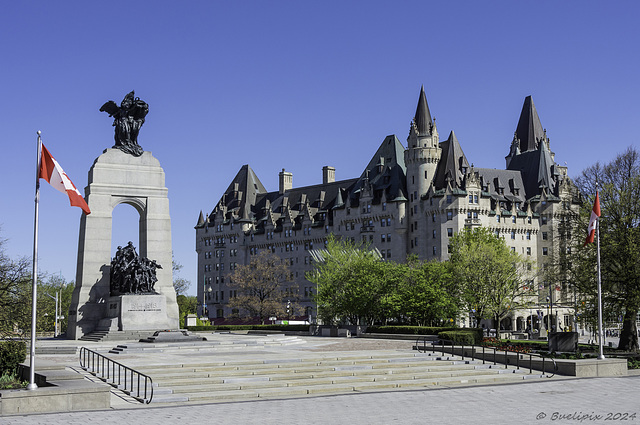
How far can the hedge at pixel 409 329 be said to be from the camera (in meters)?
56.3

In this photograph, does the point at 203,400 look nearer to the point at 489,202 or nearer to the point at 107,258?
the point at 107,258

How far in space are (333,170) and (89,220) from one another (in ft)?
316

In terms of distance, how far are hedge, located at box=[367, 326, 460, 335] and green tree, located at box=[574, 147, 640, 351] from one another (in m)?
11.9

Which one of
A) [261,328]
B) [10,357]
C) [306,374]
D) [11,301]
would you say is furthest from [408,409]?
[261,328]

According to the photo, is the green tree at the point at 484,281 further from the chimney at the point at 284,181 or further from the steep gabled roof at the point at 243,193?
the steep gabled roof at the point at 243,193

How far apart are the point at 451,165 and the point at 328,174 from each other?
32562mm

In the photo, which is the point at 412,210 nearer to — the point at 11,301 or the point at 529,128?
the point at 529,128

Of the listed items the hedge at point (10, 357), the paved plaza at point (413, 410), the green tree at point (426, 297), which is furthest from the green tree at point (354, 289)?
the hedge at point (10, 357)

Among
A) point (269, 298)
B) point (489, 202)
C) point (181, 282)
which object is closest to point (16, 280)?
point (269, 298)

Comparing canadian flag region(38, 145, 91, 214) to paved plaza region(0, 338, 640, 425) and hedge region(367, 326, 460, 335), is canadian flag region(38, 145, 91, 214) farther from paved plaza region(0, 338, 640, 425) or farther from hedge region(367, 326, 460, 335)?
hedge region(367, 326, 460, 335)

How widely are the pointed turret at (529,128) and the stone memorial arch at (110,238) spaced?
9808 centimetres

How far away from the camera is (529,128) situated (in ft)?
457

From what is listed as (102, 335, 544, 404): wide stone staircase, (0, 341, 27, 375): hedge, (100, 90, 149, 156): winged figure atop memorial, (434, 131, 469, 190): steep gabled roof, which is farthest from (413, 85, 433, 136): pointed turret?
(0, 341, 27, 375): hedge

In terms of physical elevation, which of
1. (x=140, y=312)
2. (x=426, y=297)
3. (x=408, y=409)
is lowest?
(x=408, y=409)
